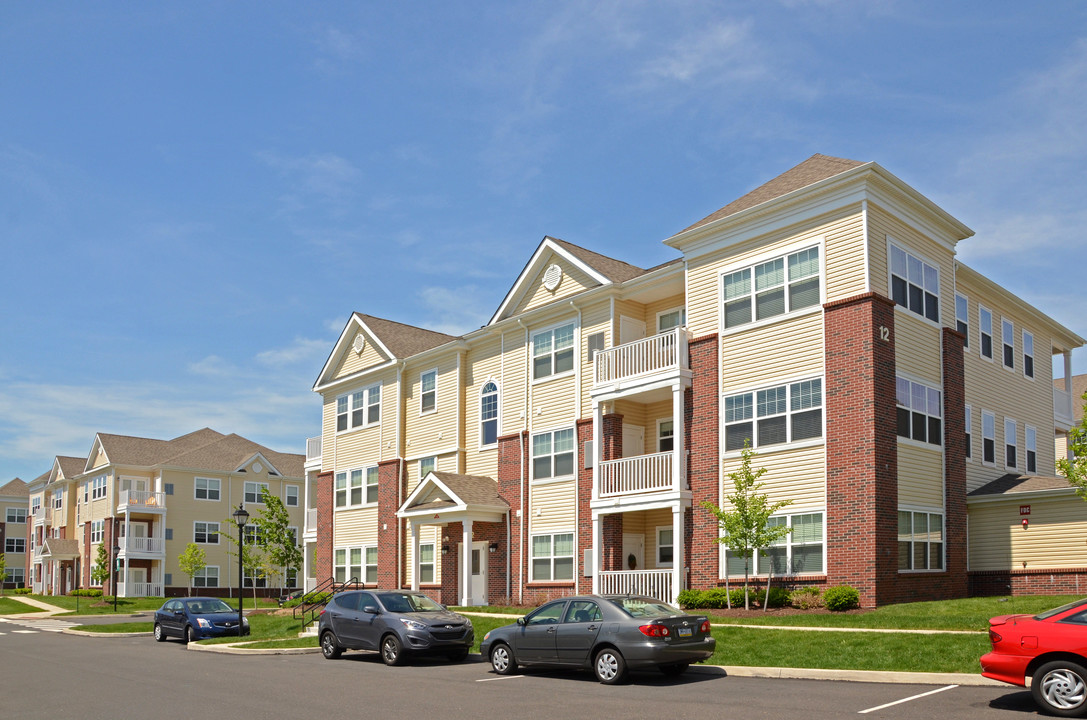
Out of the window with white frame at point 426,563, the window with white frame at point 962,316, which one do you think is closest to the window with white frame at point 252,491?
the window with white frame at point 426,563

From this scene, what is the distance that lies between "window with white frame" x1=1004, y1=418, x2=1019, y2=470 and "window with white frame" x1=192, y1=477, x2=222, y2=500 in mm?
56561

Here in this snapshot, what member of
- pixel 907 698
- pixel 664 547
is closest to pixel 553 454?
pixel 664 547

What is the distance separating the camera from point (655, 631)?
48.6ft

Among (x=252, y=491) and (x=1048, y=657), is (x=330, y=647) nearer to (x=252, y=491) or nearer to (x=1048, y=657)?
(x=1048, y=657)

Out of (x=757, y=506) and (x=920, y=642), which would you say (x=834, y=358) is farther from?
(x=920, y=642)

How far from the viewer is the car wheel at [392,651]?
18875 mm

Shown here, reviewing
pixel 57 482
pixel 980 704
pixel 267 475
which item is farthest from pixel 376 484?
pixel 57 482

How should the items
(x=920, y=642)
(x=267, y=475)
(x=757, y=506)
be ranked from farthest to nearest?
Answer: (x=267, y=475), (x=757, y=506), (x=920, y=642)

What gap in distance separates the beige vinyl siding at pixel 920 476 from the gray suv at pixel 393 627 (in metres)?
10.8

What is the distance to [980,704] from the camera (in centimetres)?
1177

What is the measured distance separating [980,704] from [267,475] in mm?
67365

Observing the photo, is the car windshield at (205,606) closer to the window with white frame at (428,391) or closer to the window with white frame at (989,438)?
the window with white frame at (428,391)

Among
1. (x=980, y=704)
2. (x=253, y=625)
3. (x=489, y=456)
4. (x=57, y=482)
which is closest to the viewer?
(x=980, y=704)

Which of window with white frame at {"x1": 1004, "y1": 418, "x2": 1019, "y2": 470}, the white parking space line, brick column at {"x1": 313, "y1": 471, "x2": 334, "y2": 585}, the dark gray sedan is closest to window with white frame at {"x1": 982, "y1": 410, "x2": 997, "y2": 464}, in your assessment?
window with white frame at {"x1": 1004, "y1": 418, "x2": 1019, "y2": 470}
